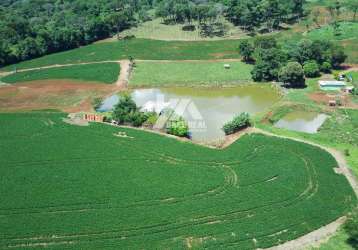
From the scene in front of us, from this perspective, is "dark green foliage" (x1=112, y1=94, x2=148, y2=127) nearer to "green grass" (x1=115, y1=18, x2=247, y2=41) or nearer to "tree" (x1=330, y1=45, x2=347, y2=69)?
"tree" (x1=330, y1=45, x2=347, y2=69)

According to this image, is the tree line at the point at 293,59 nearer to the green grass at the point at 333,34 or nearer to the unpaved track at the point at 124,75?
the green grass at the point at 333,34

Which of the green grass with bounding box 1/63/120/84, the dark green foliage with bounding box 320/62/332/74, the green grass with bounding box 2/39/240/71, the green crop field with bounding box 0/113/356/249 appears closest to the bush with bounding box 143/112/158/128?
the green crop field with bounding box 0/113/356/249

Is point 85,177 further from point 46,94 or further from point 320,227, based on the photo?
point 46,94

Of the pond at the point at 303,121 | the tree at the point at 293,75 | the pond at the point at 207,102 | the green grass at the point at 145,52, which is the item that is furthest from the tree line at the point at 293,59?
the pond at the point at 303,121

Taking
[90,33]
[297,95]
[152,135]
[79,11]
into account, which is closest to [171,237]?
[152,135]

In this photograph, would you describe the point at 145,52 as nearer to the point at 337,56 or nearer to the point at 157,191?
the point at 337,56

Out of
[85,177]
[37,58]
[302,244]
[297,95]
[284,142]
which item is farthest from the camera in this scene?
[37,58]
